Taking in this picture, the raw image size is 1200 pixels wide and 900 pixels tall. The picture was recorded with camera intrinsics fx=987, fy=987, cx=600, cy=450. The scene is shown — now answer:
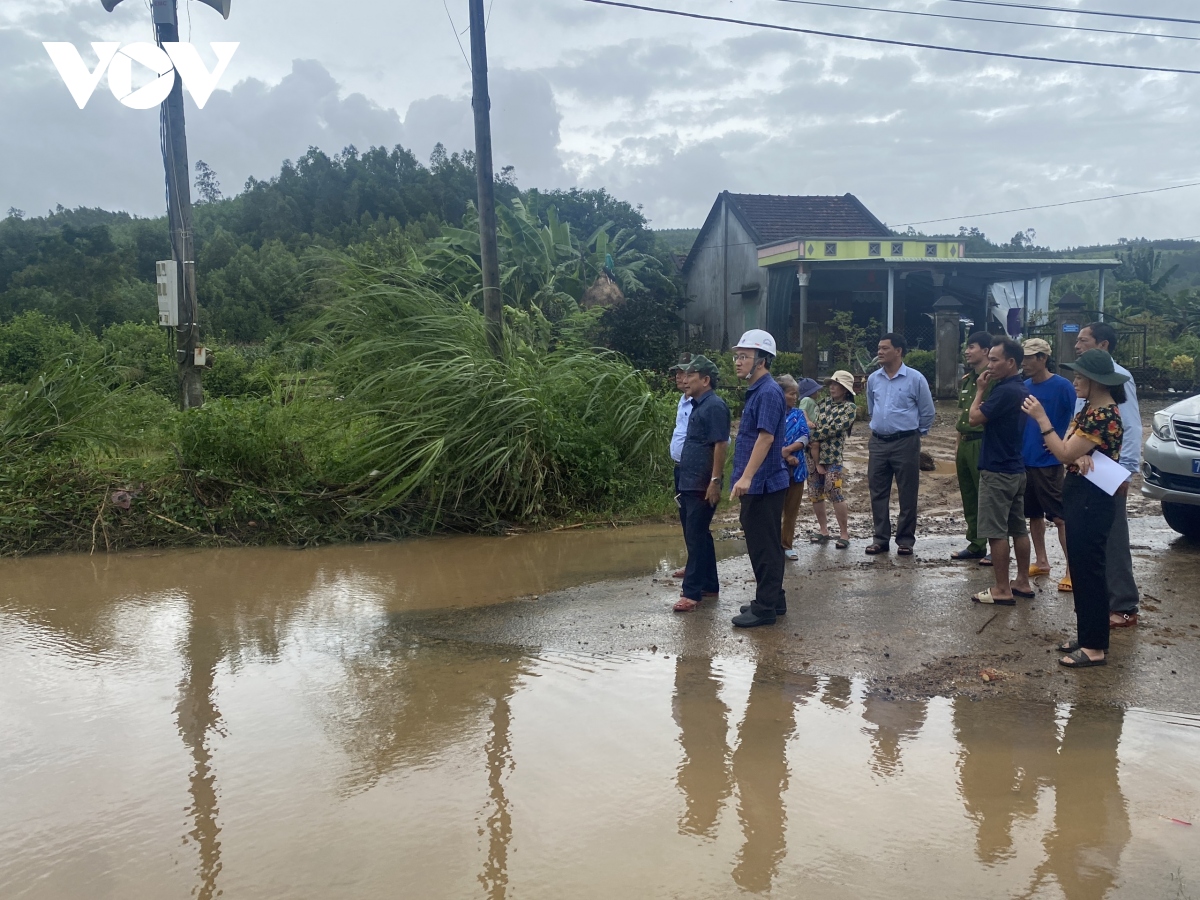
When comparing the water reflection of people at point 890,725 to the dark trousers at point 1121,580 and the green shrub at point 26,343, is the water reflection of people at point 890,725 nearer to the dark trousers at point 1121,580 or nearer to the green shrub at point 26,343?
the dark trousers at point 1121,580

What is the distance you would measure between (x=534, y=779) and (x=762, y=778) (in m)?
0.94

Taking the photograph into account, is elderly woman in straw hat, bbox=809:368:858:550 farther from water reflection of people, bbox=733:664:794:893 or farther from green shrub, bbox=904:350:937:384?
green shrub, bbox=904:350:937:384

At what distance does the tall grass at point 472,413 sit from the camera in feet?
30.5

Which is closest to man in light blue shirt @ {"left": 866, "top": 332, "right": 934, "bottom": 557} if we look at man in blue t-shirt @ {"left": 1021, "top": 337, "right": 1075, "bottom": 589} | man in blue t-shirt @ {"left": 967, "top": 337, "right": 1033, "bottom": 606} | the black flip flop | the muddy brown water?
man in blue t-shirt @ {"left": 1021, "top": 337, "right": 1075, "bottom": 589}

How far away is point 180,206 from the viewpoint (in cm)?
1054

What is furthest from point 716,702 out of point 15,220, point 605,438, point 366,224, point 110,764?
point 15,220

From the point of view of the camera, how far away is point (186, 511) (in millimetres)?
8930

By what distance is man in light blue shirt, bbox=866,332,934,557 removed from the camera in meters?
7.95

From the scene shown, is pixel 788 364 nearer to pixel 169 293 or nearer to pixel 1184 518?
pixel 1184 518

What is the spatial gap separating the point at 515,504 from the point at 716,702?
15.8 ft

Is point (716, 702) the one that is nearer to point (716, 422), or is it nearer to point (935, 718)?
point (935, 718)

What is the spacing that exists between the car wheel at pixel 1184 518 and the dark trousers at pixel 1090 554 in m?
3.81

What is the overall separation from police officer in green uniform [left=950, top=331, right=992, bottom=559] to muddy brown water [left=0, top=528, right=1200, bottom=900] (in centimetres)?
285

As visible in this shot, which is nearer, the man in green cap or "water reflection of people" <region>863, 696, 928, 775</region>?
"water reflection of people" <region>863, 696, 928, 775</region>
